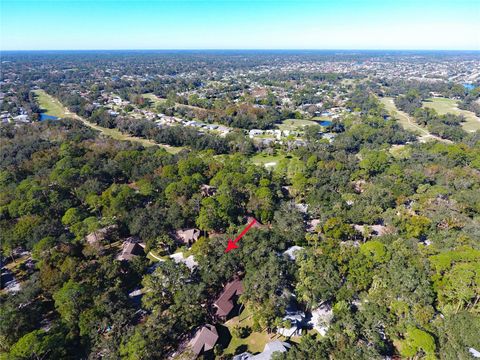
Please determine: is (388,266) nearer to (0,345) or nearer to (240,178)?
(240,178)

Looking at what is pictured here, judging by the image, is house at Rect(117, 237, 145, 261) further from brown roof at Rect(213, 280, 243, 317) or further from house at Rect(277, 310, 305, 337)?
house at Rect(277, 310, 305, 337)

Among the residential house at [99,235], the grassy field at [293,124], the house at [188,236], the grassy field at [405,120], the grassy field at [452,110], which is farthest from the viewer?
the grassy field at [452,110]

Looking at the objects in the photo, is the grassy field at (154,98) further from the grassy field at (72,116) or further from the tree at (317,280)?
the tree at (317,280)

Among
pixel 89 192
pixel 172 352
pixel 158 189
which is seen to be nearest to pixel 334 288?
pixel 172 352

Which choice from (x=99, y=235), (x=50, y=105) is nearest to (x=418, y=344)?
(x=99, y=235)

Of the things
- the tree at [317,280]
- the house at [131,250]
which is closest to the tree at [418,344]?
the tree at [317,280]

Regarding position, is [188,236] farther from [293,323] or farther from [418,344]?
[418,344]
